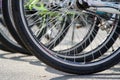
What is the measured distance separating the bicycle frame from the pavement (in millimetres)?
594

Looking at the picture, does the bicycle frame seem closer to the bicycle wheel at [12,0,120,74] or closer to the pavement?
the bicycle wheel at [12,0,120,74]

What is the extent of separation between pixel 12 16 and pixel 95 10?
37.6 inches

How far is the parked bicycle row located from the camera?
3.49m

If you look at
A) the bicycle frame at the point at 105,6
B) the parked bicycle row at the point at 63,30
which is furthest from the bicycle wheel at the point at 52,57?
the bicycle frame at the point at 105,6

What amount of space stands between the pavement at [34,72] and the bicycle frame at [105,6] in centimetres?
59

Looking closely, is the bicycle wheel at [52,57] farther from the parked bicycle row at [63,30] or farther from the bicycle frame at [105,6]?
the bicycle frame at [105,6]

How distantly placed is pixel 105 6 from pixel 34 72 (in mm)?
957

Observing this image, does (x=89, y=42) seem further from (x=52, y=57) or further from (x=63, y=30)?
(x=52, y=57)

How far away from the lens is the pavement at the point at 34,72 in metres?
3.74

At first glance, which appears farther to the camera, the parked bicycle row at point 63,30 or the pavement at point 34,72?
the pavement at point 34,72

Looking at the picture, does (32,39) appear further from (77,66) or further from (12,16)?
(77,66)

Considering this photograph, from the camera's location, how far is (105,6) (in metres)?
4.03

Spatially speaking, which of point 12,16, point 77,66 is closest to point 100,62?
point 77,66

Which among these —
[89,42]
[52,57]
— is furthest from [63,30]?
[52,57]
